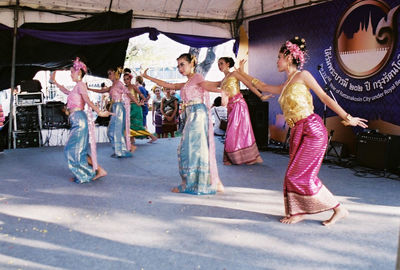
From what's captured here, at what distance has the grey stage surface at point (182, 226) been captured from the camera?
103 inches

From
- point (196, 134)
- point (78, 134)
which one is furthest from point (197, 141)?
point (78, 134)

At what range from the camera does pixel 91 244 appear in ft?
9.53

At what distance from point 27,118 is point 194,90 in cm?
517

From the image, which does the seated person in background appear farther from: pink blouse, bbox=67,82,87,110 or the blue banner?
pink blouse, bbox=67,82,87,110

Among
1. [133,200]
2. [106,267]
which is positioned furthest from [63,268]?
[133,200]

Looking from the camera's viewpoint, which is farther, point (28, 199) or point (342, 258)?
point (28, 199)

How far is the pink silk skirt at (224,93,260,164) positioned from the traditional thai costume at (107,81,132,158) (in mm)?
1900

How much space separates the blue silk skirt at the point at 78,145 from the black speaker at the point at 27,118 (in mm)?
3732

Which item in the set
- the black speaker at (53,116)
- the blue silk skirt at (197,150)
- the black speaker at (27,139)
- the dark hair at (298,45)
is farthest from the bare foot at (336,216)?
the black speaker at (53,116)

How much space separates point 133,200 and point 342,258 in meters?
2.21

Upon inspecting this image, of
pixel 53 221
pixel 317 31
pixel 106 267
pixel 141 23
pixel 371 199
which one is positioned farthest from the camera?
pixel 141 23

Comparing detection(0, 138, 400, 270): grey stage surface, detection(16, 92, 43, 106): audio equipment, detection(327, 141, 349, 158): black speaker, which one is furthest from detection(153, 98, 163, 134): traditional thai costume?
detection(327, 141, 349, 158): black speaker

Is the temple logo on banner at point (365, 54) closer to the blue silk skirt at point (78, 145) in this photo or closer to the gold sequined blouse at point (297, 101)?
the gold sequined blouse at point (297, 101)

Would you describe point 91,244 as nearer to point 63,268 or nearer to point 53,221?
point 63,268
